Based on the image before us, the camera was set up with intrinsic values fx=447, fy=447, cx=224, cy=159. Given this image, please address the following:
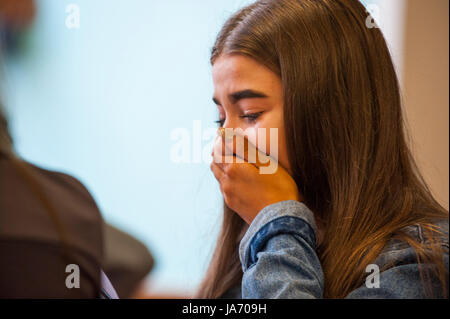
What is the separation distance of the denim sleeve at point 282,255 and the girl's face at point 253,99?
0.40 ft

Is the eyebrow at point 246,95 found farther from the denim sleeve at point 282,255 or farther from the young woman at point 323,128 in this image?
the denim sleeve at point 282,255

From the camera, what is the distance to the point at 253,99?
75cm

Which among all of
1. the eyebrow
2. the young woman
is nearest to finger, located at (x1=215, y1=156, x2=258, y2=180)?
the young woman

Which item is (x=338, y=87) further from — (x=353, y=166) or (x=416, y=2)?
(x=416, y=2)

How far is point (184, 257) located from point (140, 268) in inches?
7.5

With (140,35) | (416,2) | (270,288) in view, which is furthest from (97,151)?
(416,2)

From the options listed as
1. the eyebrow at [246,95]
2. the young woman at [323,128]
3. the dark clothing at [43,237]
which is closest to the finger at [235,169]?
the young woman at [323,128]

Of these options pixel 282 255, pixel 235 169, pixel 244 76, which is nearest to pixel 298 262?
pixel 282 255

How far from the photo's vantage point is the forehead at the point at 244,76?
2.47 ft

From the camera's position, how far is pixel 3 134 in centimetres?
59

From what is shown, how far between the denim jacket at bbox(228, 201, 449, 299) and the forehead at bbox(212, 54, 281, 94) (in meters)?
0.20

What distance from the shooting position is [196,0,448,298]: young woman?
702 millimetres

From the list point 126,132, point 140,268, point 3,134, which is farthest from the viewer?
point 126,132

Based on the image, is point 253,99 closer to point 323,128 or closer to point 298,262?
point 323,128
